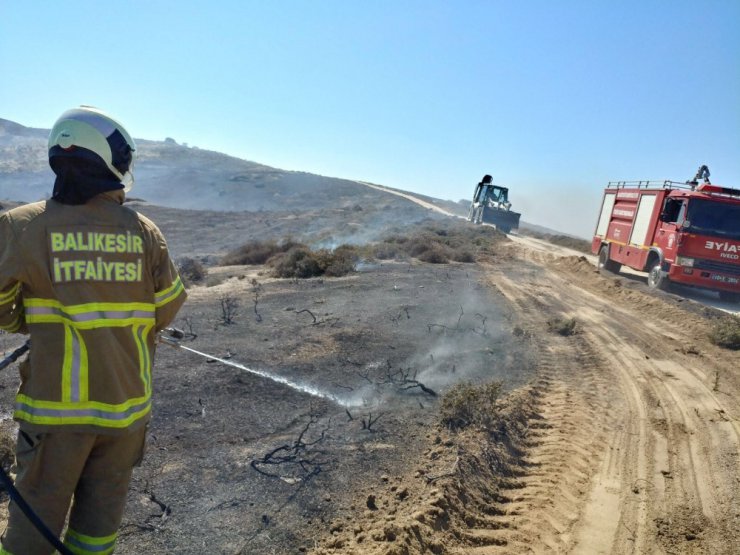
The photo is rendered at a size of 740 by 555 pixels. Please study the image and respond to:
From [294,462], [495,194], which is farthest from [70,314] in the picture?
[495,194]

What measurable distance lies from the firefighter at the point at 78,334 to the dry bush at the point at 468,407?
140 inches

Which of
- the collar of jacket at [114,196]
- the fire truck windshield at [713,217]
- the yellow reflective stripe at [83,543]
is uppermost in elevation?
the fire truck windshield at [713,217]

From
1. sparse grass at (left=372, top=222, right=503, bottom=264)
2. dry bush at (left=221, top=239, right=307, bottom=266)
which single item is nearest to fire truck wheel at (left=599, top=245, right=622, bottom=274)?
sparse grass at (left=372, top=222, right=503, bottom=264)

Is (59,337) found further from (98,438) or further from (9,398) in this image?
(9,398)

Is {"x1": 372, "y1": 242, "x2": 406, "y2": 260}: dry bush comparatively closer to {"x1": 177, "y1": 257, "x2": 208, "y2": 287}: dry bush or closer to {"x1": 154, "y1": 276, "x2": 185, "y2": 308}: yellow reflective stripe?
{"x1": 177, "y1": 257, "x2": 208, "y2": 287}: dry bush

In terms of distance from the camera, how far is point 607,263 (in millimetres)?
19125

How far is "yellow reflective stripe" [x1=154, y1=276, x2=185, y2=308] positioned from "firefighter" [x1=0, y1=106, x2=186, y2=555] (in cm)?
10

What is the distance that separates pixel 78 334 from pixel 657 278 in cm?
1544

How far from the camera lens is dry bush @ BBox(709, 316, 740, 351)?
943 cm

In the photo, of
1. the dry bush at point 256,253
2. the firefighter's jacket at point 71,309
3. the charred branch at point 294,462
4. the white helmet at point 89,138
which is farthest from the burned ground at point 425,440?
the dry bush at point 256,253

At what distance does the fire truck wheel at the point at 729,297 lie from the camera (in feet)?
47.8

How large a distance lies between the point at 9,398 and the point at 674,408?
7.23 m

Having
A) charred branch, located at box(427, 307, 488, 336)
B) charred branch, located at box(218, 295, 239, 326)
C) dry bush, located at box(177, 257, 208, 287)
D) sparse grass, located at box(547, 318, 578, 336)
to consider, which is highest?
sparse grass, located at box(547, 318, 578, 336)

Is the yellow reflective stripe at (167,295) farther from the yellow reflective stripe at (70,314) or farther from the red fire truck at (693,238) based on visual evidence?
the red fire truck at (693,238)
